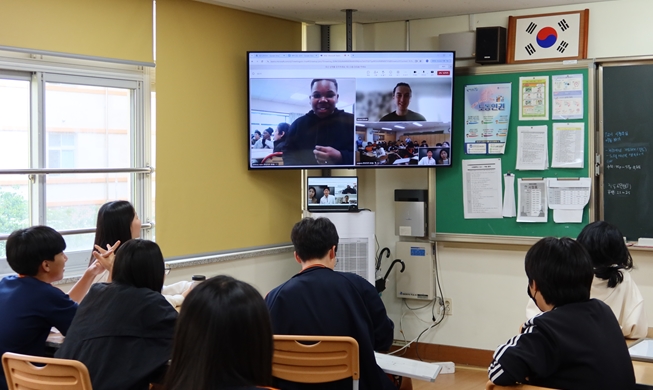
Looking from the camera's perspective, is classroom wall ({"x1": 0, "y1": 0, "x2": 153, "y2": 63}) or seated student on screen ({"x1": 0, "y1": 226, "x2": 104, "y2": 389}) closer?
seated student on screen ({"x1": 0, "y1": 226, "x2": 104, "y2": 389})

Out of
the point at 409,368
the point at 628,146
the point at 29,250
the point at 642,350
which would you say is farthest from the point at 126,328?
the point at 628,146

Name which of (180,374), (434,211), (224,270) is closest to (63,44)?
(224,270)

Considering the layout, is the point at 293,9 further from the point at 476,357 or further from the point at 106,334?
the point at 106,334

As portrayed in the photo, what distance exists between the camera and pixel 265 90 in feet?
16.5

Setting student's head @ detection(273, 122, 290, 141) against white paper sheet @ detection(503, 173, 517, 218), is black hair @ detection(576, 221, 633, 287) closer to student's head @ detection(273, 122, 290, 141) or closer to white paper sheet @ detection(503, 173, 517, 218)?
white paper sheet @ detection(503, 173, 517, 218)

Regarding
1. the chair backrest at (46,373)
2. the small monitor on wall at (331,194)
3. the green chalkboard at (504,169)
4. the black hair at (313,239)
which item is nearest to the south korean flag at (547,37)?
the green chalkboard at (504,169)

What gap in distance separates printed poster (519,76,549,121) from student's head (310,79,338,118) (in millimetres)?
1320

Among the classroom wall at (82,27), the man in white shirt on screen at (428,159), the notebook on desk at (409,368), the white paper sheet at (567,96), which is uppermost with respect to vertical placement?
the classroom wall at (82,27)

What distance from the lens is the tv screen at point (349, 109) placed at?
16.6 ft

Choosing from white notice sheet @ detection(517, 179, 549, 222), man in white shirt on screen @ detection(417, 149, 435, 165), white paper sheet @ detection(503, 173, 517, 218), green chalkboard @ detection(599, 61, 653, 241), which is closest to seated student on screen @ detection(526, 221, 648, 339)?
green chalkboard @ detection(599, 61, 653, 241)

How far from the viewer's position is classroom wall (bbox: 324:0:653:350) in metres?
4.80

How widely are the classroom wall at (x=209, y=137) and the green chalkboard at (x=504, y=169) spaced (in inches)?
49.2

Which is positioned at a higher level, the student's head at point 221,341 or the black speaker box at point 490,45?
the black speaker box at point 490,45

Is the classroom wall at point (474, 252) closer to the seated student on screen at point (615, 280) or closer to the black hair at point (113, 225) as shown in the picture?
the seated student on screen at point (615, 280)
